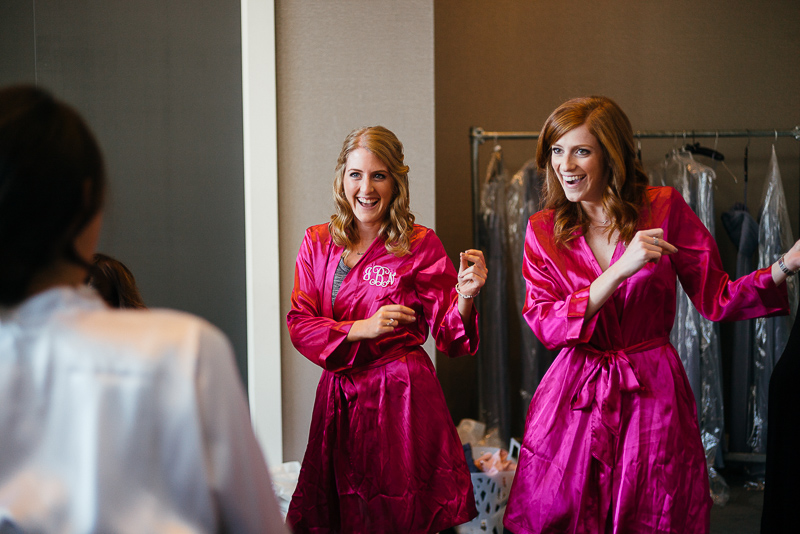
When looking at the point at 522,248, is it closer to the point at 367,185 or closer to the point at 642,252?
the point at 367,185

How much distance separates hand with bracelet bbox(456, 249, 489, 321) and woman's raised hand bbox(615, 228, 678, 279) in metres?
0.37

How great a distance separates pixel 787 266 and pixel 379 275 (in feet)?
3.67

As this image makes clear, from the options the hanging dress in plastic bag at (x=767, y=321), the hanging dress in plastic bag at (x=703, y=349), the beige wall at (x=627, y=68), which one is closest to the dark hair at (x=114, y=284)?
the beige wall at (x=627, y=68)

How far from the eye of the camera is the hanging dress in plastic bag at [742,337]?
3178 mm

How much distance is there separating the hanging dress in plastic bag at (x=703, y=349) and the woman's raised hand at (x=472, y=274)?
1.69 m

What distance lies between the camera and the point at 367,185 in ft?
6.59

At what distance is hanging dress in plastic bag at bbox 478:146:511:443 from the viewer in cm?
321

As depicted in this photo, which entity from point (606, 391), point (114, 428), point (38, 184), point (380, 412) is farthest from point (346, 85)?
point (114, 428)

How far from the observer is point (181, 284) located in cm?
303

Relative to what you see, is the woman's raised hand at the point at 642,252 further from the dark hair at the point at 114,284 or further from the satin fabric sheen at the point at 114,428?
the dark hair at the point at 114,284

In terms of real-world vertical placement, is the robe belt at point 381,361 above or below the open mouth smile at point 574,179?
below

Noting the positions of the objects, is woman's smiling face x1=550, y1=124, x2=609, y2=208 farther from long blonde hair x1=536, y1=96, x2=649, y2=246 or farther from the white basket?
the white basket

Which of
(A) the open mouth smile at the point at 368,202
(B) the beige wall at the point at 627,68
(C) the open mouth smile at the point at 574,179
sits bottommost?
(A) the open mouth smile at the point at 368,202

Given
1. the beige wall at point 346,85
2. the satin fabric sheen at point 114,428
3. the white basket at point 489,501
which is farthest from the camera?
the beige wall at point 346,85
